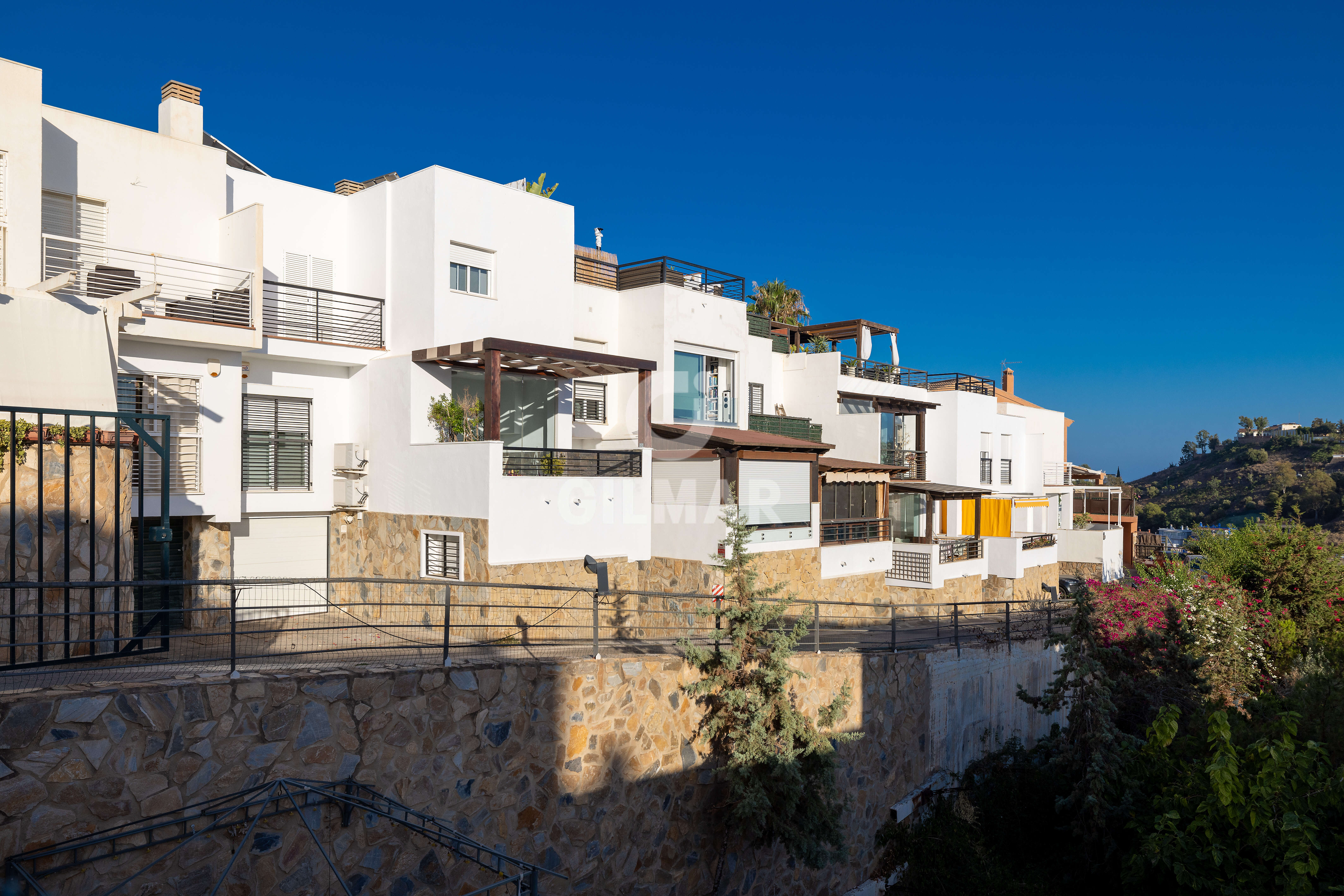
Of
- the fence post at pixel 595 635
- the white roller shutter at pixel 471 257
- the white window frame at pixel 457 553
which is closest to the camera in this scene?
the fence post at pixel 595 635

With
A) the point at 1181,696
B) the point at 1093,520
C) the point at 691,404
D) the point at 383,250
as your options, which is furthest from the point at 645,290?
the point at 1093,520

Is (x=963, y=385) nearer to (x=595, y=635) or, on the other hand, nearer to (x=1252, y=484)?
(x=595, y=635)

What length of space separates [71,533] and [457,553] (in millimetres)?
6333

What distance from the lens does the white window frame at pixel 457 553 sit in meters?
14.7

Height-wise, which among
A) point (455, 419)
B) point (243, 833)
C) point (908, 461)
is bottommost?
point (243, 833)

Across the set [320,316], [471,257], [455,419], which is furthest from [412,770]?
[471,257]

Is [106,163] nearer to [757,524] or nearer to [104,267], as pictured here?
[104,267]

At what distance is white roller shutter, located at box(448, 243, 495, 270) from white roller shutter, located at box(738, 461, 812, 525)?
7.31 meters

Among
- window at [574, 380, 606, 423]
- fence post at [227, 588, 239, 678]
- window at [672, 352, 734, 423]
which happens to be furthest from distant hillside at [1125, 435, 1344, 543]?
fence post at [227, 588, 239, 678]

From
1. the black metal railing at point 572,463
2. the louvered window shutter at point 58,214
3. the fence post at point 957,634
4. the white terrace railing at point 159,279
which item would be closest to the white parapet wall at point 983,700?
the fence post at point 957,634

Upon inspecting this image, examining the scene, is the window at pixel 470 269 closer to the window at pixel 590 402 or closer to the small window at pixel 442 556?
the window at pixel 590 402

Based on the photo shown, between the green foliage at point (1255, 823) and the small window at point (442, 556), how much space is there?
471 inches

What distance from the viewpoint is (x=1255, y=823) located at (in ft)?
33.4

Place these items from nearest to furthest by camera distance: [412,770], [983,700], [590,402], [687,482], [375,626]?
[412,770] < [375,626] < [983,700] < [687,482] < [590,402]
